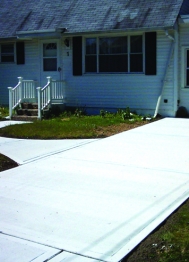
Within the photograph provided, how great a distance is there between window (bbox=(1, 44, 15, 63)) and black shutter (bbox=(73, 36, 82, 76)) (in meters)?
3.32

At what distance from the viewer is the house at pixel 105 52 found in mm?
15258

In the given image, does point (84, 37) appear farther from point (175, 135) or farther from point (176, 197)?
point (176, 197)

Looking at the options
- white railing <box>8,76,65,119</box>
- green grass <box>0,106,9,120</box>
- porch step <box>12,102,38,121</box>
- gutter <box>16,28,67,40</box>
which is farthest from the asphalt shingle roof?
porch step <box>12,102,38,121</box>

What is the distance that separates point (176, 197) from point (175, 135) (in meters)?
5.30

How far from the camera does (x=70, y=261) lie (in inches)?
180

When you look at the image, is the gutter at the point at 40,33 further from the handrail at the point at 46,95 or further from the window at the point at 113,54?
the handrail at the point at 46,95

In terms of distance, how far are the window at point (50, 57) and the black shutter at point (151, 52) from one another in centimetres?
409

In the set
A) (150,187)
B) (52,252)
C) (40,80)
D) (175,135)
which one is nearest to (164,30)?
(175,135)

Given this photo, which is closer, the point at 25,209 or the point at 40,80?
the point at 25,209

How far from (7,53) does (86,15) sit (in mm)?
4145

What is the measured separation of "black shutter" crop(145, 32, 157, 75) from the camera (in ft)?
50.5

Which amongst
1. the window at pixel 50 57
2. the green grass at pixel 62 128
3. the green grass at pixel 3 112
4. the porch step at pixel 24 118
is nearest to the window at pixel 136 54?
the green grass at pixel 62 128

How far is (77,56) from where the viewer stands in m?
17.0

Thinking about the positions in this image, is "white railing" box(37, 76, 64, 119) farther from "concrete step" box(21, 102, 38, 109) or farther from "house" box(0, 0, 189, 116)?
"concrete step" box(21, 102, 38, 109)
